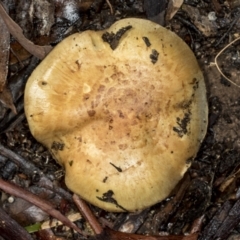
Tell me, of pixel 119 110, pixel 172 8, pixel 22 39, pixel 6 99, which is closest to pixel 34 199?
pixel 6 99

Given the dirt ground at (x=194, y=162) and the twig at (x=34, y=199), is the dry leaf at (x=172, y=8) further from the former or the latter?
the twig at (x=34, y=199)

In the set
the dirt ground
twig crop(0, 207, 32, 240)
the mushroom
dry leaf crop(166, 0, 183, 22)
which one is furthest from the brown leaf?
dry leaf crop(166, 0, 183, 22)

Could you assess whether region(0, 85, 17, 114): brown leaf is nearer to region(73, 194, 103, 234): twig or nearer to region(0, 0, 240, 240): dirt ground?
region(0, 0, 240, 240): dirt ground

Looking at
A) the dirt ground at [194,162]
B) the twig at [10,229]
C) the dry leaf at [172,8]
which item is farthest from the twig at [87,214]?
the dry leaf at [172,8]

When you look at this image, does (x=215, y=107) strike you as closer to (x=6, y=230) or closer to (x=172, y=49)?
(x=172, y=49)

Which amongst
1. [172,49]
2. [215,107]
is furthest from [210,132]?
[172,49]

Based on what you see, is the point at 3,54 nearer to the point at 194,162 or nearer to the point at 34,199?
the point at 34,199
